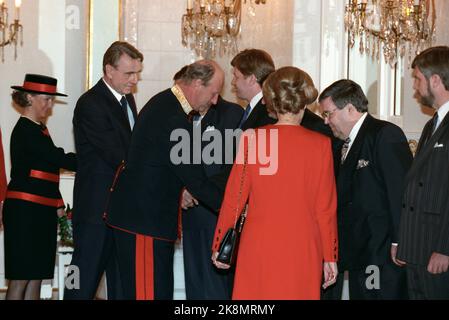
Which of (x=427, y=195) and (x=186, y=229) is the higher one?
(x=427, y=195)

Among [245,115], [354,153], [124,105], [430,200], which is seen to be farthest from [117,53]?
[430,200]

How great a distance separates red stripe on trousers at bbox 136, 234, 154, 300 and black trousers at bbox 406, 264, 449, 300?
4.29 feet

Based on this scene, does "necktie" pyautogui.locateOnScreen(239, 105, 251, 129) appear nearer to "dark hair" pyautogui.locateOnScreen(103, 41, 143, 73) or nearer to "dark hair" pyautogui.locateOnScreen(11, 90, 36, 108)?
"dark hair" pyautogui.locateOnScreen(103, 41, 143, 73)

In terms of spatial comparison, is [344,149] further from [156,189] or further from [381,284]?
[156,189]

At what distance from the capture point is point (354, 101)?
4.68m

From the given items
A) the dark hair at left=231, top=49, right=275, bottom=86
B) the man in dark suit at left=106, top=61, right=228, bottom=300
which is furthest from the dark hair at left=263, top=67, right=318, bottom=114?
the dark hair at left=231, top=49, right=275, bottom=86

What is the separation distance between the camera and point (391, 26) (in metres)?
6.65

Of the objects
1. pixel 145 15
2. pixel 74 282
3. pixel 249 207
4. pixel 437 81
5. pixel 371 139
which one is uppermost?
pixel 145 15

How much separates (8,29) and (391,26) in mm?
2994

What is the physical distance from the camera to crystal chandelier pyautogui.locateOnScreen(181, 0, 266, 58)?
22.3 feet

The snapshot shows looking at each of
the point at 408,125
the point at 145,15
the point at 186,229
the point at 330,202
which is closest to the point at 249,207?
the point at 330,202

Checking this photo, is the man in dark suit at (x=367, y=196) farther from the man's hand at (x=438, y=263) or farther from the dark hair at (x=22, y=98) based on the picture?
the dark hair at (x=22, y=98)

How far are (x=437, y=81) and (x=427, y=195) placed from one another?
0.56m
